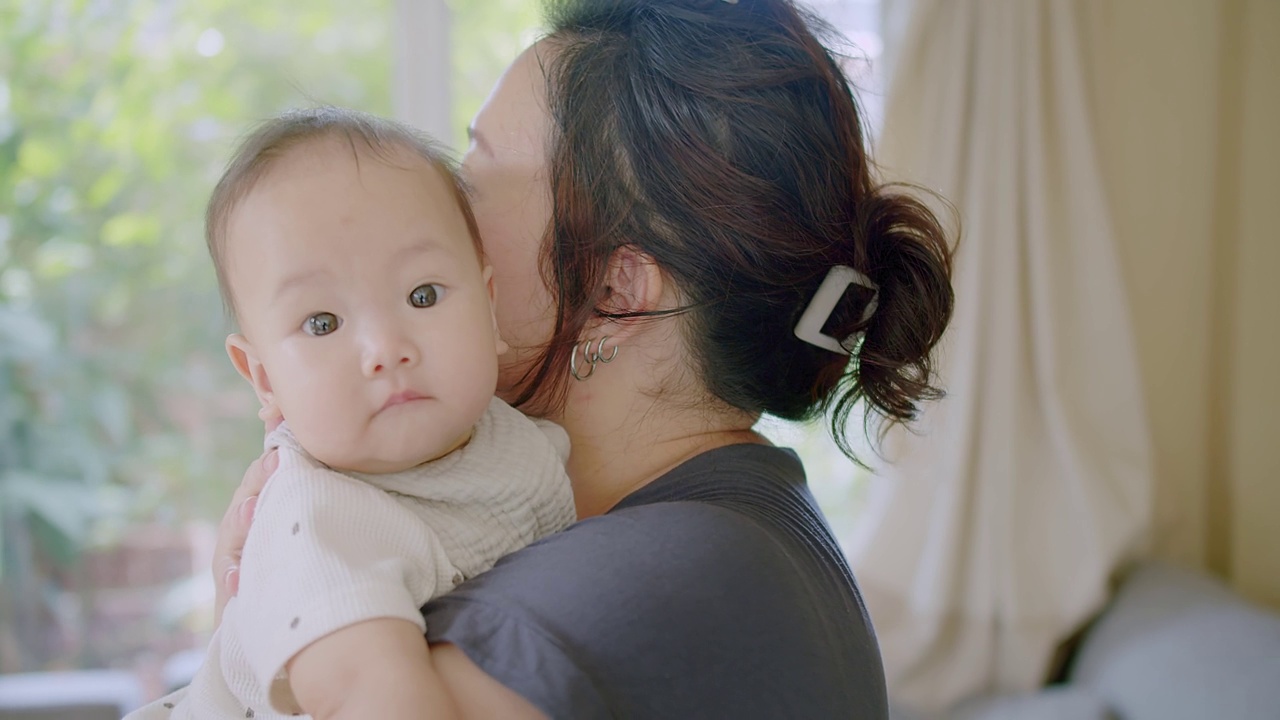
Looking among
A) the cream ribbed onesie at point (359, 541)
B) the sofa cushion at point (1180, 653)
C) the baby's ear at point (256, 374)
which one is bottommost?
the sofa cushion at point (1180, 653)

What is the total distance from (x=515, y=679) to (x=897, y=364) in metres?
0.56

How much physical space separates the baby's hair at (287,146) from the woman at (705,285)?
0.53 feet

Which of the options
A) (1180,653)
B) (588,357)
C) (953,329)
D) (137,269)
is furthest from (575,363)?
(137,269)

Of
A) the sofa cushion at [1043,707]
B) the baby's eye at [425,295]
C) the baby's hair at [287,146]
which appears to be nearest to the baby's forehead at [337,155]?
the baby's hair at [287,146]

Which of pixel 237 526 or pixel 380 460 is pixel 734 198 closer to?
pixel 380 460

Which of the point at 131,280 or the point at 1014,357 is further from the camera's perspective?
the point at 131,280

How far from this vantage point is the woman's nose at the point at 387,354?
850 millimetres

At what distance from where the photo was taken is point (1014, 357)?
7.39ft

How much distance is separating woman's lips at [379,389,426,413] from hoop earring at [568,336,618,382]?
263 mm

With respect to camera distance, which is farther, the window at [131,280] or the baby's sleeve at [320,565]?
the window at [131,280]

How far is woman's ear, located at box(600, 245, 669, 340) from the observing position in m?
1.06

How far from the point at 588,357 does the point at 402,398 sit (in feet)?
0.95

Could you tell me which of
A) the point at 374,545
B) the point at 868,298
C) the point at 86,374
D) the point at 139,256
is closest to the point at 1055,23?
the point at 868,298

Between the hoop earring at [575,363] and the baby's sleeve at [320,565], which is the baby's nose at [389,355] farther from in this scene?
the hoop earring at [575,363]
